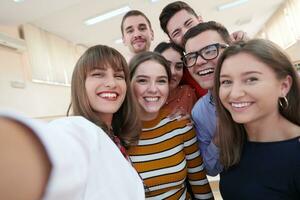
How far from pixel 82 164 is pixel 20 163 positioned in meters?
0.12

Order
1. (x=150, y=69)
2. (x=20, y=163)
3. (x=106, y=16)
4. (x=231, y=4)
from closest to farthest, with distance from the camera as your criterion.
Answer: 1. (x=20, y=163)
2. (x=150, y=69)
3. (x=106, y=16)
4. (x=231, y=4)

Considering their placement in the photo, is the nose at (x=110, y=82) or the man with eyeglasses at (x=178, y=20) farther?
the man with eyeglasses at (x=178, y=20)

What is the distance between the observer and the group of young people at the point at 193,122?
2.18ft

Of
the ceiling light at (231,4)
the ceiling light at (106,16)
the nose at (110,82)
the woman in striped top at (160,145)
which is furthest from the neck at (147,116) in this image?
the ceiling light at (231,4)

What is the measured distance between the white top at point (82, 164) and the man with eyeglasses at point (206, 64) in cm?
89

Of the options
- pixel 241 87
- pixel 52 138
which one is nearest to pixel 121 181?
pixel 52 138

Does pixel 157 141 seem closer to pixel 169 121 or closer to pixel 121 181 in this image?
pixel 169 121

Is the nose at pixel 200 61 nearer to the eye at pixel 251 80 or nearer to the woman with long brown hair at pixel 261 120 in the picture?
the woman with long brown hair at pixel 261 120

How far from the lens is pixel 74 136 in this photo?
0.48m

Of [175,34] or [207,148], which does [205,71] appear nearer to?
[207,148]

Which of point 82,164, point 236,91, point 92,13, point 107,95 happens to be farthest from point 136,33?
point 92,13

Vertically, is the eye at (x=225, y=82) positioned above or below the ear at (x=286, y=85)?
Answer: above

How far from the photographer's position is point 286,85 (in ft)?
3.83

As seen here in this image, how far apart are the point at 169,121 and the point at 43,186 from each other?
1198 mm
